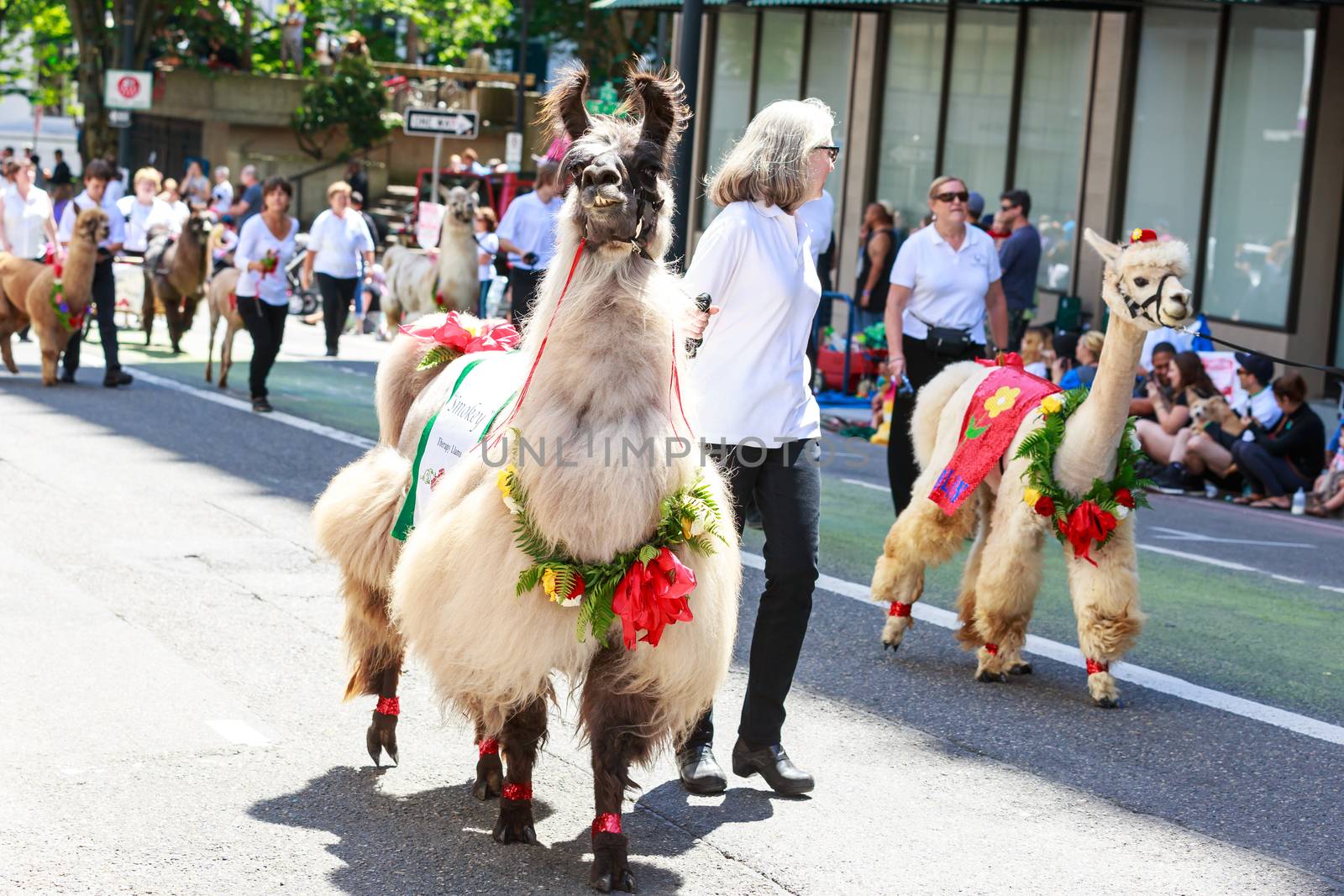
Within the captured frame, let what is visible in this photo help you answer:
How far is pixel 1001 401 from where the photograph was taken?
23.3 feet

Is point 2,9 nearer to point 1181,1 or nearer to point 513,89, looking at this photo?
point 513,89

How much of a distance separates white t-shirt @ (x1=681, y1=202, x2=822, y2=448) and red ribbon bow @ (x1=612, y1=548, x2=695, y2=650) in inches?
38.0

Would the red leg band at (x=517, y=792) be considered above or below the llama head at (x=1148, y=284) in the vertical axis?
below

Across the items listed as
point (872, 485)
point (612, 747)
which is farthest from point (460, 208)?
point (612, 747)

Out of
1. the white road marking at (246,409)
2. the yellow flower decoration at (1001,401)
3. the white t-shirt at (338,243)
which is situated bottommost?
the white road marking at (246,409)

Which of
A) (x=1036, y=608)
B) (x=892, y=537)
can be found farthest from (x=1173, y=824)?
(x=1036, y=608)

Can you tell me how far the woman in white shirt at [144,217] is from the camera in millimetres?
20266

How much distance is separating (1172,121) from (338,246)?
29.1ft

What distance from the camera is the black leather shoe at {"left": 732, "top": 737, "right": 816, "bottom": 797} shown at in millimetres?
5152

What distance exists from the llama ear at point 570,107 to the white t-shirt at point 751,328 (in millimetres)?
777

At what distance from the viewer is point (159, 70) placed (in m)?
37.9

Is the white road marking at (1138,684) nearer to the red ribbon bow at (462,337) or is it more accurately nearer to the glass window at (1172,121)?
the red ribbon bow at (462,337)

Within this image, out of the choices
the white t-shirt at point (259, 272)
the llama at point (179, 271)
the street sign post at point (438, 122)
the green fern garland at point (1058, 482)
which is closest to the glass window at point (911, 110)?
the street sign post at point (438, 122)

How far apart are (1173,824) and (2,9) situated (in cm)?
3916
